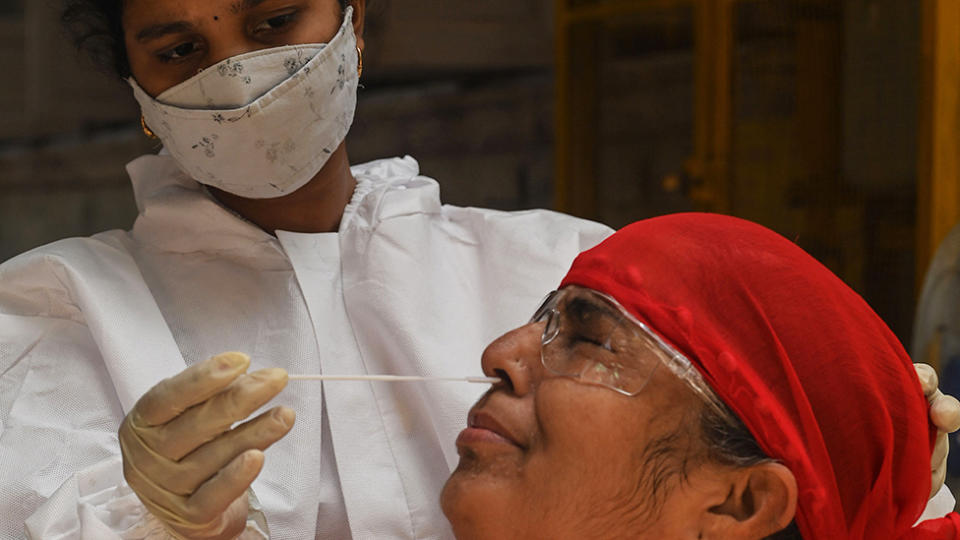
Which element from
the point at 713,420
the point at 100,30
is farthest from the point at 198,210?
the point at 713,420

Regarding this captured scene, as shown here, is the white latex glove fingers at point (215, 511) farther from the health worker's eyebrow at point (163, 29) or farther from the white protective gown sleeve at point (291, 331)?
the health worker's eyebrow at point (163, 29)

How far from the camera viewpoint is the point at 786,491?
140 centimetres

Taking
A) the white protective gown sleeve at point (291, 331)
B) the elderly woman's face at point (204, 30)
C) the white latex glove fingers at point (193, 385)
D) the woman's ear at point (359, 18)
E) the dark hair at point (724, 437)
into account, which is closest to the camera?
the white latex glove fingers at point (193, 385)

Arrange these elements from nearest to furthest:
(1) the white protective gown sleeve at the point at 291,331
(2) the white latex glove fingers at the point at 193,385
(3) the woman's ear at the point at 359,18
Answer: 1. (2) the white latex glove fingers at the point at 193,385
2. (1) the white protective gown sleeve at the point at 291,331
3. (3) the woman's ear at the point at 359,18

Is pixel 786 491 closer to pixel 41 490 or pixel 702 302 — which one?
pixel 702 302

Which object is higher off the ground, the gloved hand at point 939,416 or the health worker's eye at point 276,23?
the health worker's eye at point 276,23

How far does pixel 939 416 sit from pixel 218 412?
0.97 metres

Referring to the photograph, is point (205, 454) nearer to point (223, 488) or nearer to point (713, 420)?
point (223, 488)

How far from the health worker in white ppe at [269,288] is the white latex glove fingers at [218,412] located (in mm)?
216

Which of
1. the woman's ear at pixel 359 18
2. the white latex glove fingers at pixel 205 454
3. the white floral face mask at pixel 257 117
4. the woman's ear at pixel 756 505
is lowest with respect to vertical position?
the woman's ear at pixel 756 505

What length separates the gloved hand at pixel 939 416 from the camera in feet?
5.06

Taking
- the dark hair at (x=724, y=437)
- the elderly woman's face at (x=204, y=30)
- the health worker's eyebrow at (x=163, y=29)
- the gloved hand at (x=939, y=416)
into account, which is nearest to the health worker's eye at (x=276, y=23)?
the elderly woman's face at (x=204, y=30)

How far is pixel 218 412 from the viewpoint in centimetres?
136

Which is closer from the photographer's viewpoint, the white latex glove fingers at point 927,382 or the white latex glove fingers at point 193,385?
the white latex glove fingers at point 193,385
